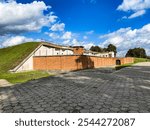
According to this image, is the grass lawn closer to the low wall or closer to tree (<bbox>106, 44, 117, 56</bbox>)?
the low wall

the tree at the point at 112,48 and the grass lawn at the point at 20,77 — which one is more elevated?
the tree at the point at 112,48

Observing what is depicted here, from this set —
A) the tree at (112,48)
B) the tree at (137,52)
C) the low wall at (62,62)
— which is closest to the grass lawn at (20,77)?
the low wall at (62,62)

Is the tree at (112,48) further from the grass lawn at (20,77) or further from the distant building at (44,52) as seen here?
the grass lawn at (20,77)

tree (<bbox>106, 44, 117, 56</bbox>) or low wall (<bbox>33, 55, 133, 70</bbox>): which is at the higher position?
tree (<bbox>106, 44, 117, 56</bbox>)

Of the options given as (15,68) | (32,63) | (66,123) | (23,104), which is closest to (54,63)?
(32,63)

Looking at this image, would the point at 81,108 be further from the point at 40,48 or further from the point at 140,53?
the point at 140,53

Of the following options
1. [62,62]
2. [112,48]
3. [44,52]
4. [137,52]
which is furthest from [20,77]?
[137,52]

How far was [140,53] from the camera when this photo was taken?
118438mm

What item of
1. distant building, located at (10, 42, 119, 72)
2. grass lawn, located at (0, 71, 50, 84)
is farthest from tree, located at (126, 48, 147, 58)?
grass lawn, located at (0, 71, 50, 84)

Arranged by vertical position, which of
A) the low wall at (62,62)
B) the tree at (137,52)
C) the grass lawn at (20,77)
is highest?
the tree at (137,52)

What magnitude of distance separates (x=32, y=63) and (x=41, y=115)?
3141cm

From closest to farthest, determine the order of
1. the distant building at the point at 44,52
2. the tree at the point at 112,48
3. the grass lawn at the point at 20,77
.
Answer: the grass lawn at the point at 20,77 < the distant building at the point at 44,52 < the tree at the point at 112,48

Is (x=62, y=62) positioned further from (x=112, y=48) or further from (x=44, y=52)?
(x=112, y=48)

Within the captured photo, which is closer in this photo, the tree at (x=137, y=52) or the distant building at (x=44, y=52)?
the distant building at (x=44, y=52)
